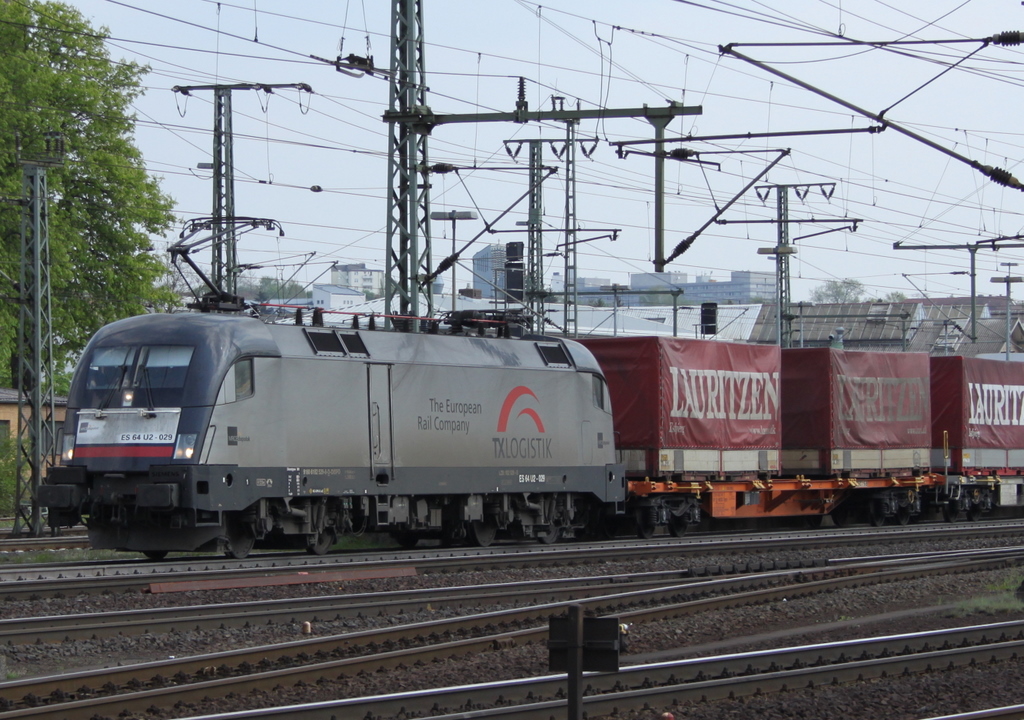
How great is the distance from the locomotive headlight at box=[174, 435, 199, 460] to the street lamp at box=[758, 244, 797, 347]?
25651mm

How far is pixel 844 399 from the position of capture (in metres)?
28.4

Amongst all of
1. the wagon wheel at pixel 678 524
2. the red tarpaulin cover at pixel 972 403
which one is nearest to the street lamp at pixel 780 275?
the red tarpaulin cover at pixel 972 403

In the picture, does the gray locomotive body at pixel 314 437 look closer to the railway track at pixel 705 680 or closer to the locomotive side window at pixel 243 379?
the locomotive side window at pixel 243 379

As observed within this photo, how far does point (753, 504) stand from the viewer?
88.6 feet

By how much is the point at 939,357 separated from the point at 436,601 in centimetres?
2148

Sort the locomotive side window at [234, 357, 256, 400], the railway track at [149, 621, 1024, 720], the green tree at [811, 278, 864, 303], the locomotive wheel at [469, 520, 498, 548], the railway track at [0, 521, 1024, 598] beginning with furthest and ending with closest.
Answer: the green tree at [811, 278, 864, 303] → the locomotive wheel at [469, 520, 498, 548] → the locomotive side window at [234, 357, 256, 400] → the railway track at [0, 521, 1024, 598] → the railway track at [149, 621, 1024, 720]

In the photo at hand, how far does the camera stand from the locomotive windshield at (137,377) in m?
17.4

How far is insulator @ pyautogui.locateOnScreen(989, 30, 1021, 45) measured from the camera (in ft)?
53.3

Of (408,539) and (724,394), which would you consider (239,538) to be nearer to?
(408,539)

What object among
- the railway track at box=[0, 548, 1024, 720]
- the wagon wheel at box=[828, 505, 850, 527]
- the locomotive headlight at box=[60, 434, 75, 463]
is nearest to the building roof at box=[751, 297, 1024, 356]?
the wagon wheel at box=[828, 505, 850, 527]

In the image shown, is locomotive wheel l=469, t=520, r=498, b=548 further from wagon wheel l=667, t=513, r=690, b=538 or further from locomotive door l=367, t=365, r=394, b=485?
wagon wheel l=667, t=513, r=690, b=538

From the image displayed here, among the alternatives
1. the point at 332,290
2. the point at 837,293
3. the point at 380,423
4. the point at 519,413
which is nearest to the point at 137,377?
the point at 380,423

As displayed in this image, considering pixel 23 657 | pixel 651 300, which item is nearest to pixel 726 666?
pixel 23 657

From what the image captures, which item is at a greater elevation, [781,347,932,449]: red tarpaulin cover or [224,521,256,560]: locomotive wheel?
[781,347,932,449]: red tarpaulin cover
